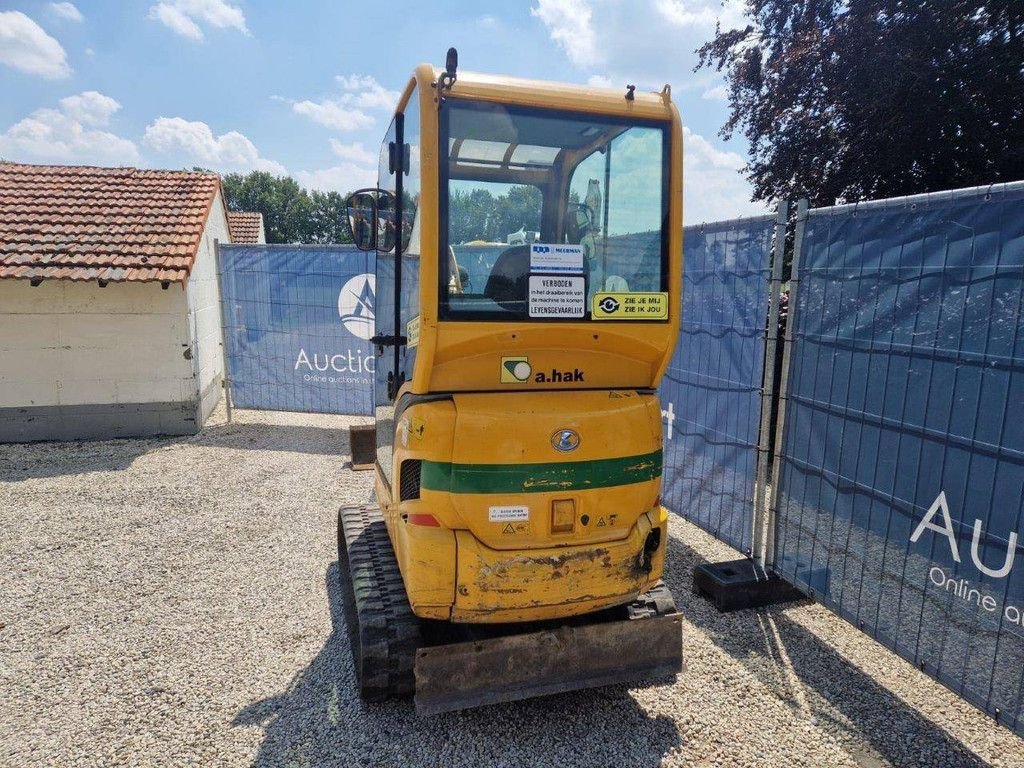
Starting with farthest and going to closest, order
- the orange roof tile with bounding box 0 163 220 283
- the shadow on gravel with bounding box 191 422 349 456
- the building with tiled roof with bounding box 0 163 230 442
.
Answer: the shadow on gravel with bounding box 191 422 349 456, the building with tiled roof with bounding box 0 163 230 442, the orange roof tile with bounding box 0 163 220 283

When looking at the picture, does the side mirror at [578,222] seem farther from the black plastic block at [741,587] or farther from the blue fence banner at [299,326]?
the blue fence banner at [299,326]

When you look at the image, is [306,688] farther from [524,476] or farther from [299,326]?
[299,326]

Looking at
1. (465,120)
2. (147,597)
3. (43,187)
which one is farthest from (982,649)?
(43,187)

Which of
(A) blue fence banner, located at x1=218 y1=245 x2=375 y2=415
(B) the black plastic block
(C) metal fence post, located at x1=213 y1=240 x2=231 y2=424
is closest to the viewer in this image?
(B) the black plastic block

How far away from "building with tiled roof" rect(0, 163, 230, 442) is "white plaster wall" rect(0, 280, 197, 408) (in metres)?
0.01

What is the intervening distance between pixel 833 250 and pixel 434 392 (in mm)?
2542

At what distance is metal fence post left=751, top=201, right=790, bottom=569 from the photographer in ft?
13.2

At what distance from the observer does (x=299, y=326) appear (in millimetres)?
9164

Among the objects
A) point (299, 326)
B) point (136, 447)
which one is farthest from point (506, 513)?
point (136, 447)

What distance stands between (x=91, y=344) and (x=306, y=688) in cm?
721

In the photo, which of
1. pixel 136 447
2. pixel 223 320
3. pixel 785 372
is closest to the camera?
pixel 785 372

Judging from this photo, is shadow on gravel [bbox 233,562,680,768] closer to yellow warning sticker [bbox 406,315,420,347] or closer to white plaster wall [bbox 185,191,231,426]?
yellow warning sticker [bbox 406,315,420,347]

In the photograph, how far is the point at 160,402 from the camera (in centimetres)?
866

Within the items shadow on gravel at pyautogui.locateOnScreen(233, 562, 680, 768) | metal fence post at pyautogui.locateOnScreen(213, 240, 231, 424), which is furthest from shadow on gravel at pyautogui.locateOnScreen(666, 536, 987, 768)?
metal fence post at pyautogui.locateOnScreen(213, 240, 231, 424)
